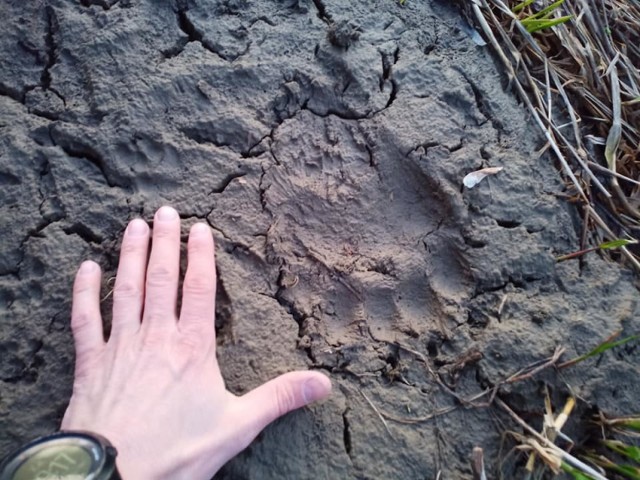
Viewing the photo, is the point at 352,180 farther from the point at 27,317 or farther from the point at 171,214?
the point at 27,317

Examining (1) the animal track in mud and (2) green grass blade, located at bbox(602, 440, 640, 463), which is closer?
(2) green grass blade, located at bbox(602, 440, 640, 463)

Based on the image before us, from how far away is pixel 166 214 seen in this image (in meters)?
1.92

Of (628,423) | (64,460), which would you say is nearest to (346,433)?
(64,460)

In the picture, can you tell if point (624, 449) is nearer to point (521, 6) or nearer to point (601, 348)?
point (601, 348)

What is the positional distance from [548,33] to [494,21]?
0.97ft

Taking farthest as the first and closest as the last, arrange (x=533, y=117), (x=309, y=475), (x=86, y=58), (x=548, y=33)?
(x=548, y=33) → (x=533, y=117) → (x=86, y=58) → (x=309, y=475)

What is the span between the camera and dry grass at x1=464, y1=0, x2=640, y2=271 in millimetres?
2221

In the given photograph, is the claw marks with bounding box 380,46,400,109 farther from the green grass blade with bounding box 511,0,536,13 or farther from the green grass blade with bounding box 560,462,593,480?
the green grass blade with bounding box 560,462,593,480

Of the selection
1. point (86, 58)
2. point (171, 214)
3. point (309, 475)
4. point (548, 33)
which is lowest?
point (309, 475)

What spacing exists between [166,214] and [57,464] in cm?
87

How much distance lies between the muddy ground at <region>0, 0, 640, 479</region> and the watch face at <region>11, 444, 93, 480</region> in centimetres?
33

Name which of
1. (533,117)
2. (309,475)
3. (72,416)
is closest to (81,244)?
(72,416)

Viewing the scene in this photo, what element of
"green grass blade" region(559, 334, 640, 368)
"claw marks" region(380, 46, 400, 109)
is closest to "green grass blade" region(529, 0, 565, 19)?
"claw marks" region(380, 46, 400, 109)

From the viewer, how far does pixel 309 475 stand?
5.81 ft
